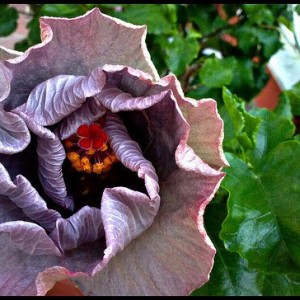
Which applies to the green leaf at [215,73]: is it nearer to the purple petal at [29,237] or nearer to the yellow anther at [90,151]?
the yellow anther at [90,151]

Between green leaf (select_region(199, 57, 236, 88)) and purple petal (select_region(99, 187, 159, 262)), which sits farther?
green leaf (select_region(199, 57, 236, 88))

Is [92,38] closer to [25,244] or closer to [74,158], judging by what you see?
[74,158]

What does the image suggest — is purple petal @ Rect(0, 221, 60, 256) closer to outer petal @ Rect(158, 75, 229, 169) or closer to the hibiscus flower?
the hibiscus flower

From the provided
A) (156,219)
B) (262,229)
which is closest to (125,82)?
(156,219)

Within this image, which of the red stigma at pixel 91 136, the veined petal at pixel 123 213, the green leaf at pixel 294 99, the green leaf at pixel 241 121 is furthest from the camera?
the green leaf at pixel 294 99

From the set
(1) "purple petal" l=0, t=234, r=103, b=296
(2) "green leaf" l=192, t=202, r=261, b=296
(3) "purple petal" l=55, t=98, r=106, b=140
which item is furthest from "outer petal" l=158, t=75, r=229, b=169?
(2) "green leaf" l=192, t=202, r=261, b=296

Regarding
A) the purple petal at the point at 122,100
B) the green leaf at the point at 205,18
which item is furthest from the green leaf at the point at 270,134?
the green leaf at the point at 205,18
